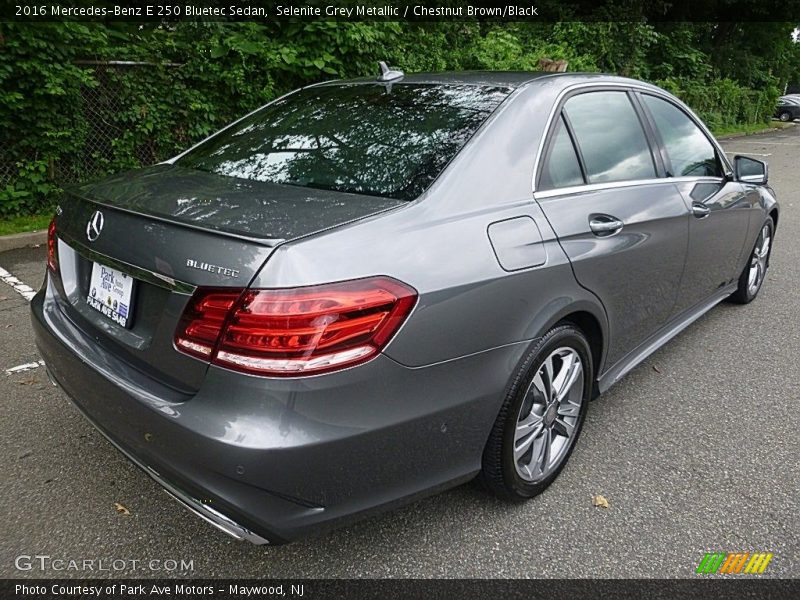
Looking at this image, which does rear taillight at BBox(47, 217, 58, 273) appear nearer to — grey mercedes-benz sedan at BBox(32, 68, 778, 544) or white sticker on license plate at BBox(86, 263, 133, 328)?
grey mercedes-benz sedan at BBox(32, 68, 778, 544)

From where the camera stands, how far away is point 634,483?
256cm

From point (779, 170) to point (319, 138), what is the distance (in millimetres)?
13607

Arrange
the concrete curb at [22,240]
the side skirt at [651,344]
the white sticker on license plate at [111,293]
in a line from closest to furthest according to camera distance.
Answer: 1. the white sticker on license plate at [111,293]
2. the side skirt at [651,344]
3. the concrete curb at [22,240]

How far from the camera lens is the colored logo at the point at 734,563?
2123 mm

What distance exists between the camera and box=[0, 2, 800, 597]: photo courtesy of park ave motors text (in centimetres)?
166

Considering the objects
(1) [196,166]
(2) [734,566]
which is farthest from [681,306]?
(1) [196,166]

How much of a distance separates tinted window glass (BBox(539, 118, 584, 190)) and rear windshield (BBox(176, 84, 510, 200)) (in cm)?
27

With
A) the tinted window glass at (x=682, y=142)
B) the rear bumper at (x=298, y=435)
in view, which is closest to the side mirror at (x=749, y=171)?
the tinted window glass at (x=682, y=142)

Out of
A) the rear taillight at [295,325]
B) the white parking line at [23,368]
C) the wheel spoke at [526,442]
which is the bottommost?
the white parking line at [23,368]

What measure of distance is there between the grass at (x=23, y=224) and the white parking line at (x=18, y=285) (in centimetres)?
103

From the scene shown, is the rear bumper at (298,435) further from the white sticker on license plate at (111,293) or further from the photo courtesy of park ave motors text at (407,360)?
the white sticker on license plate at (111,293)

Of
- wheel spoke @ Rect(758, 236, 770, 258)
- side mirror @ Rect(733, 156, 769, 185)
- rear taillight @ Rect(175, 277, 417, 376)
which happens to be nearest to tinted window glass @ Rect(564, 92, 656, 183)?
side mirror @ Rect(733, 156, 769, 185)

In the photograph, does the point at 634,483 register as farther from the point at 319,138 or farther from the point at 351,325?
the point at 319,138
